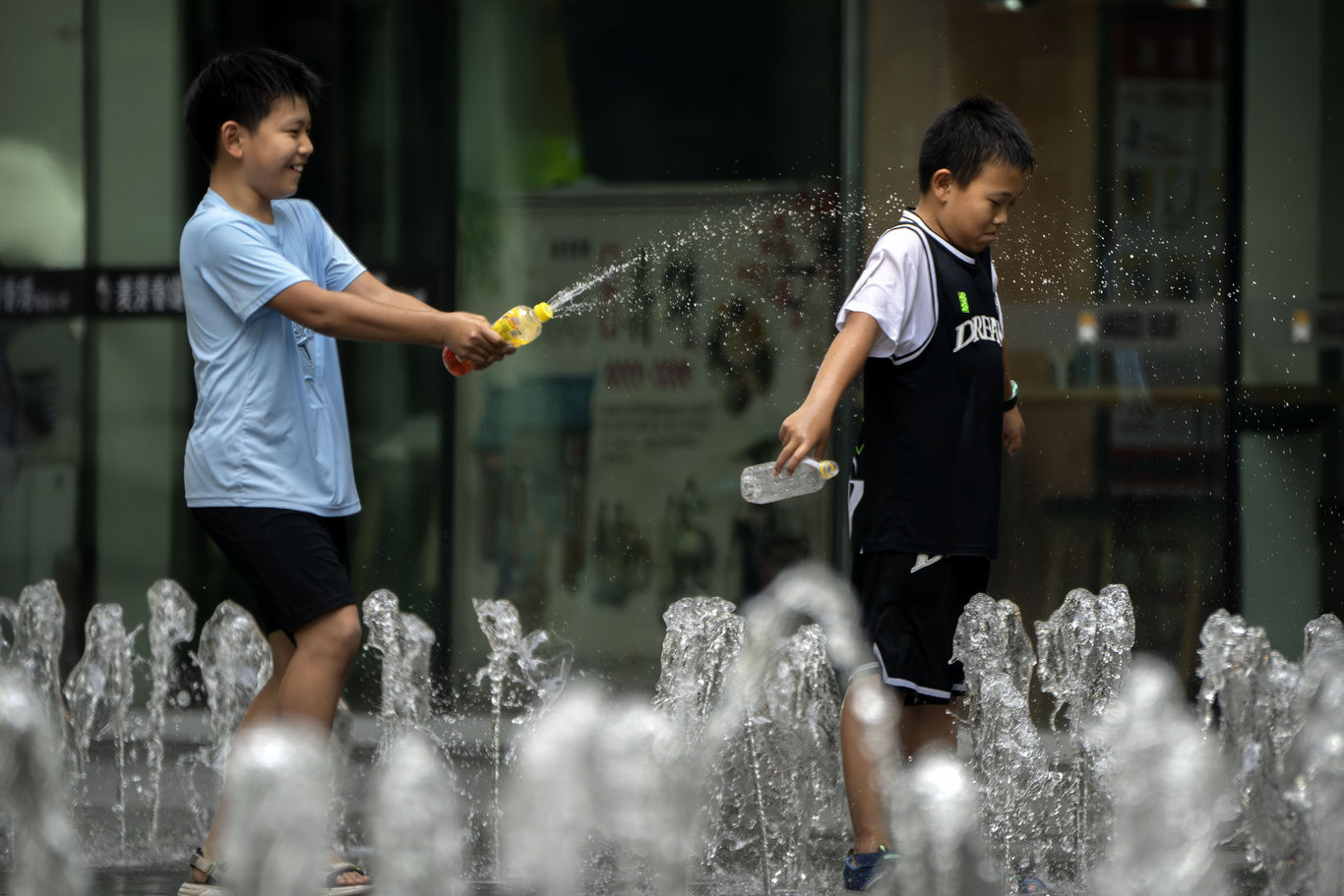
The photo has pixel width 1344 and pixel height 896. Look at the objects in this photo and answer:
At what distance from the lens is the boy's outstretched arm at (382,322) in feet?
9.36

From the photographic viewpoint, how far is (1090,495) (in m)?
5.05

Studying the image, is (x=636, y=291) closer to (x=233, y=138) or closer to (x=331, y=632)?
(x=233, y=138)

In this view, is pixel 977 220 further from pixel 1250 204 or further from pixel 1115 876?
pixel 1250 204

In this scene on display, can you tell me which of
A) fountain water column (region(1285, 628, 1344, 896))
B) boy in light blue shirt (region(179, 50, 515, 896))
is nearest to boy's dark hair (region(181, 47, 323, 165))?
boy in light blue shirt (region(179, 50, 515, 896))

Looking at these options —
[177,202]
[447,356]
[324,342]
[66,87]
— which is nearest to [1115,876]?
[447,356]

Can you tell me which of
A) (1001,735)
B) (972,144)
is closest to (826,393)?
(972,144)

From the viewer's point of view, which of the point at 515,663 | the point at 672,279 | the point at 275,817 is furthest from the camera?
the point at 515,663

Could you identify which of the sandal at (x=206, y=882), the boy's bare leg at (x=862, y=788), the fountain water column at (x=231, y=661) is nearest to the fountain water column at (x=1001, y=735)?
the boy's bare leg at (x=862, y=788)

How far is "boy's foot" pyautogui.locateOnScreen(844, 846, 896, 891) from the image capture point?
2.86m

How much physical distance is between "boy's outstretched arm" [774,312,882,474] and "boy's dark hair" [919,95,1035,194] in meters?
0.39

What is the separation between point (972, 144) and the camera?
9.86 feet

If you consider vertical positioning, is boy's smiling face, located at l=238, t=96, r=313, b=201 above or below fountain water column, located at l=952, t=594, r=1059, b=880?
above

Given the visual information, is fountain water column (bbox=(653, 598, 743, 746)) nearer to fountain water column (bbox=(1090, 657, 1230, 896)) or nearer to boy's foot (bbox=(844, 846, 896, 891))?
boy's foot (bbox=(844, 846, 896, 891))

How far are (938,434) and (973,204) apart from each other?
48 cm
